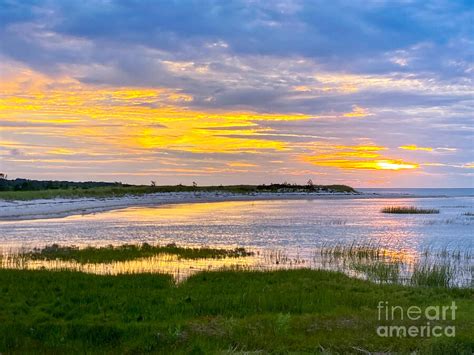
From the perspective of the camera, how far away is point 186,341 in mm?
11477

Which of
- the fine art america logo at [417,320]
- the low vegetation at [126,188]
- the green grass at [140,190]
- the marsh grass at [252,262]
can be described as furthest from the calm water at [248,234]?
the low vegetation at [126,188]

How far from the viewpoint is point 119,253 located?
1101 inches

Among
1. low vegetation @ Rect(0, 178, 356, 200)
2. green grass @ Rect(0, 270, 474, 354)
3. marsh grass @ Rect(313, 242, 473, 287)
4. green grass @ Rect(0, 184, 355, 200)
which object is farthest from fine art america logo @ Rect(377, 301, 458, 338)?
low vegetation @ Rect(0, 178, 356, 200)

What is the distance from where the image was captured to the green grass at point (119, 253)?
26.3m

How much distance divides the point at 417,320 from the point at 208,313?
5461 millimetres

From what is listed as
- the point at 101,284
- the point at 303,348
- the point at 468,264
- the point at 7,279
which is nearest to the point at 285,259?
the point at 468,264

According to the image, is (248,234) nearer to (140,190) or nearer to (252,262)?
(252,262)

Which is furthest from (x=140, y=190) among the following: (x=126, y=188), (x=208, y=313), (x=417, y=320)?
(x=417, y=320)

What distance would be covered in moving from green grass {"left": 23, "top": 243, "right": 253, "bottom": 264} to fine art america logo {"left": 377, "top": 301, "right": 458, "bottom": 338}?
14.7 m

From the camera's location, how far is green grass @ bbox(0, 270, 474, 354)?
11320mm

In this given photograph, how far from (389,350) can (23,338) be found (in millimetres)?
7927

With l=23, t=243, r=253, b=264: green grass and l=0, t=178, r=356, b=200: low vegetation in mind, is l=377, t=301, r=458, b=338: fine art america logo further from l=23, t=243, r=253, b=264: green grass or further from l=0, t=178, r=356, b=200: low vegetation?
l=0, t=178, r=356, b=200: low vegetation

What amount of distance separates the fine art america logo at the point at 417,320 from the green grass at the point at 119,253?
14.7m

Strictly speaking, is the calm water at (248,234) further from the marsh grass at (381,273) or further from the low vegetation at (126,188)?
the low vegetation at (126,188)
